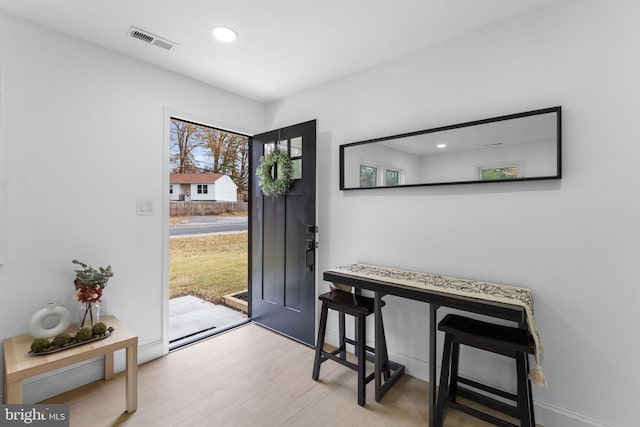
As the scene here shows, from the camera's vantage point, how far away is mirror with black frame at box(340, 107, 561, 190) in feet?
5.52

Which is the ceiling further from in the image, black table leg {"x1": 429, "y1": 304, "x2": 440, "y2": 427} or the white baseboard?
the white baseboard

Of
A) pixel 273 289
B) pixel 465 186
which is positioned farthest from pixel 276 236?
pixel 465 186

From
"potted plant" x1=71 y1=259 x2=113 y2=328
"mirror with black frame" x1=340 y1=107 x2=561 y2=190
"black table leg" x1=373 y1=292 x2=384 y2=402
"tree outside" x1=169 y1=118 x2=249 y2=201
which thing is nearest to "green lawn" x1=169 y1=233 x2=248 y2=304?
"tree outside" x1=169 y1=118 x2=249 y2=201

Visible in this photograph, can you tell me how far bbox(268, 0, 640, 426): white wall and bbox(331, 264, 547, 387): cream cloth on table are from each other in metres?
0.11

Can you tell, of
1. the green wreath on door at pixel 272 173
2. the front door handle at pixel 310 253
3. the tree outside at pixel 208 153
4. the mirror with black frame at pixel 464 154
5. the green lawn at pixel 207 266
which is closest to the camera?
the mirror with black frame at pixel 464 154

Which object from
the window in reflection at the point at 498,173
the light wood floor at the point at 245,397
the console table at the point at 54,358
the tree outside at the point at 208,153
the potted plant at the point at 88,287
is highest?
the tree outside at the point at 208,153

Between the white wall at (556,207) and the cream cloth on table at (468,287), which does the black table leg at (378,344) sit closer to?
the cream cloth on table at (468,287)

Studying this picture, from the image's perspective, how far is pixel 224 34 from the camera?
80.3 inches

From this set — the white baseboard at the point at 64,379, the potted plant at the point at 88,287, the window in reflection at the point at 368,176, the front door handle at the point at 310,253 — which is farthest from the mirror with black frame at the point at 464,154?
the white baseboard at the point at 64,379

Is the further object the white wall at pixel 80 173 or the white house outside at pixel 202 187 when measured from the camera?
the white house outside at pixel 202 187

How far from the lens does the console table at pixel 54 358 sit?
58.8 inches

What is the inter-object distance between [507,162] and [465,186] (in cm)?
28

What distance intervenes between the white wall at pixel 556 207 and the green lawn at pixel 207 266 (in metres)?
3.06

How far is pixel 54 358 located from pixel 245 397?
1.14 metres
